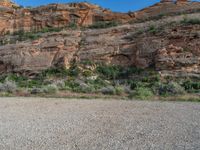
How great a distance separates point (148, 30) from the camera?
29.8m

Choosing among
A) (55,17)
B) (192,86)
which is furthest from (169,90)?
(55,17)

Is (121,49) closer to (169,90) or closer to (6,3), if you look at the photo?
(169,90)

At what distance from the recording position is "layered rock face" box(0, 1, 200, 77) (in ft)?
78.7

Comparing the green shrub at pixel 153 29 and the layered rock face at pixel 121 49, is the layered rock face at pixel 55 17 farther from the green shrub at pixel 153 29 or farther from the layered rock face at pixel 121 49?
the green shrub at pixel 153 29

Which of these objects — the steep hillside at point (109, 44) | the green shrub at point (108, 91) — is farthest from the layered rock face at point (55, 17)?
the green shrub at point (108, 91)

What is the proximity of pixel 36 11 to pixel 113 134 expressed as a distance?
41853 millimetres

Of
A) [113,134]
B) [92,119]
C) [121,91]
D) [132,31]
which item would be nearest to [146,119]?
[92,119]

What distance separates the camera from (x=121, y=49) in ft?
95.9

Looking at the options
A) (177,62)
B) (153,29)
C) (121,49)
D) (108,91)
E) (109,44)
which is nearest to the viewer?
(108,91)

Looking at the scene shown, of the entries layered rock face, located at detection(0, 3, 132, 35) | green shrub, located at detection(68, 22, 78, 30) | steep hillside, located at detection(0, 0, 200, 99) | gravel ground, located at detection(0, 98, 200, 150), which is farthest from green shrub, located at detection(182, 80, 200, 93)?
green shrub, located at detection(68, 22, 78, 30)

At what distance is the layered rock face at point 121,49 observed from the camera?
945 inches

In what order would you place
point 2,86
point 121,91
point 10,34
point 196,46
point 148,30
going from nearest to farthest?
point 121,91, point 2,86, point 196,46, point 148,30, point 10,34

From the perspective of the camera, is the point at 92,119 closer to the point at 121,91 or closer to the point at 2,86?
the point at 121,91

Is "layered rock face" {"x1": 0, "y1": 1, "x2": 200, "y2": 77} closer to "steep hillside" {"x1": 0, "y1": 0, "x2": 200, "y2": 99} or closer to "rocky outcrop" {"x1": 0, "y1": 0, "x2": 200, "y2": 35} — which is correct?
"steep hillside" {"x1": 0, "y1": 0, "x2": 200, "y2": 99}
